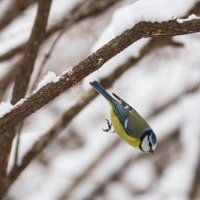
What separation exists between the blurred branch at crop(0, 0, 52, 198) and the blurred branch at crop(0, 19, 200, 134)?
54cm

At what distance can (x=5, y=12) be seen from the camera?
3162 millimetres

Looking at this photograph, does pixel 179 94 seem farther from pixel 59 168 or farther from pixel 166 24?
pixel 166 24

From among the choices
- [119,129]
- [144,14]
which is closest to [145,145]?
[119,129]

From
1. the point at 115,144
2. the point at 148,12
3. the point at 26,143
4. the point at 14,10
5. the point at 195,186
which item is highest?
the point at 115,144

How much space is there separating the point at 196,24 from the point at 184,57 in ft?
A: 4.80

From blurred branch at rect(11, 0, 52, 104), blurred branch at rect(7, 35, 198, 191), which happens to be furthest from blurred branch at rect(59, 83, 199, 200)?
blurred branch at rect(11, 0, 52, 104)

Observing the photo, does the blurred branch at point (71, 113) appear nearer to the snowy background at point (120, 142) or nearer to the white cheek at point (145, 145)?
the white cheek at point (145, 145)

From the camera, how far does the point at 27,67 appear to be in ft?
7.32

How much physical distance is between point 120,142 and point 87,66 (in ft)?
10.8

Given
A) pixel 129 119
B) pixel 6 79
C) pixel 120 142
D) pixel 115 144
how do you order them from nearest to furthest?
pixel 129 119, pixel 6 79, pixel 115 144, pixel 120 142

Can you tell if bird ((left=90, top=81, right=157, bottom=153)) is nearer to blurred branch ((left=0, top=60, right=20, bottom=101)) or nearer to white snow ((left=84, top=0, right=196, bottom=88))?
white snow ((left=84, top=0, right=196, bottom=88))

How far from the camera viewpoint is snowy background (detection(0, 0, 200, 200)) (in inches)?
150

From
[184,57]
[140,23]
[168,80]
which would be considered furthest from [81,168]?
[140,23]

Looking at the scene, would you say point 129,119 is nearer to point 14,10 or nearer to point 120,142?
point 14,10
